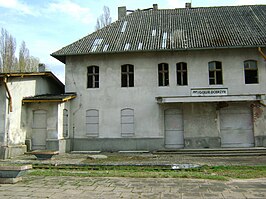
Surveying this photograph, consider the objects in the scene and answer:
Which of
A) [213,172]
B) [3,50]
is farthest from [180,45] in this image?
[3,50]

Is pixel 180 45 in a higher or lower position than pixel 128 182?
higher

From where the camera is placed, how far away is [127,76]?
1891 centimetres

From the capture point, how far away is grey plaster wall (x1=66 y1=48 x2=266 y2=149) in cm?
1800

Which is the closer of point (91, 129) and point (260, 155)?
point (260, 155)

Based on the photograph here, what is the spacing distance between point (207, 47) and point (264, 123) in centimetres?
603

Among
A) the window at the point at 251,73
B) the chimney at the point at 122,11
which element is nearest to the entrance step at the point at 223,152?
the window at the point at 251,73

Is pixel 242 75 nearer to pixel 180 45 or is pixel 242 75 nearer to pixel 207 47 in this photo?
pixel 207 47

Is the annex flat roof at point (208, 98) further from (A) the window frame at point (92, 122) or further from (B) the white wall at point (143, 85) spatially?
(A) the window frame at point (92, 122)

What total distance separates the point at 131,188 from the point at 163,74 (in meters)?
11.9

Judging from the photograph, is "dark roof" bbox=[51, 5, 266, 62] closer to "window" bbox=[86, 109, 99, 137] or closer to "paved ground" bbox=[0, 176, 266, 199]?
"window" bbox=[86, 109, 99, 137]

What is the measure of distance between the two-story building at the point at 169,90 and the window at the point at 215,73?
0.06m

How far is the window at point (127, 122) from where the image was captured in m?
18.3

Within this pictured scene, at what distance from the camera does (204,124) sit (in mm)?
17906

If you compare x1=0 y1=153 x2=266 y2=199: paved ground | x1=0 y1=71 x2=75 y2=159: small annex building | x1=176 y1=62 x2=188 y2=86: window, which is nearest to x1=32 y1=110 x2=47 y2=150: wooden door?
x1=0 y1=71 x2=75 y2=159: small annex building
